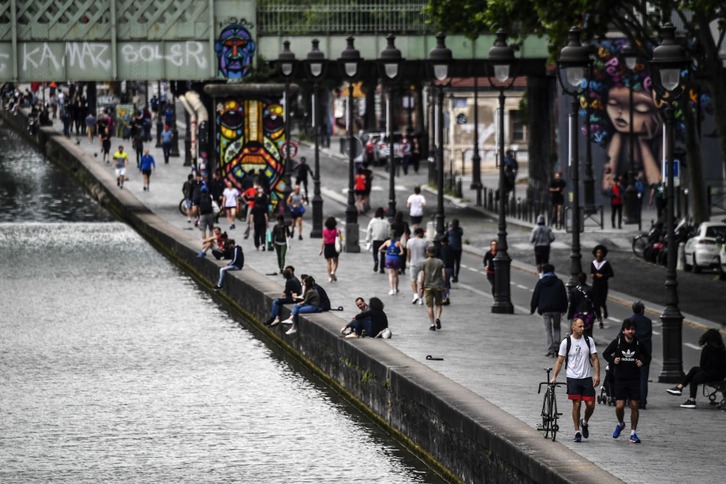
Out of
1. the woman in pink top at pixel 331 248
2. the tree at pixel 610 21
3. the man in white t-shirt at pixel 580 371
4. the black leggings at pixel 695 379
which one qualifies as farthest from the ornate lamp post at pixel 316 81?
the man in white t-shirt at pixel 580 371

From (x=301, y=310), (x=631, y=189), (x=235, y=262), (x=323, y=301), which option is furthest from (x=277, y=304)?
(x=631, y=189)

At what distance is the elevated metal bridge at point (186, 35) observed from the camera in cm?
5456

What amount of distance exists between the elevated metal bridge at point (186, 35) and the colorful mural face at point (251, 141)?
140cm

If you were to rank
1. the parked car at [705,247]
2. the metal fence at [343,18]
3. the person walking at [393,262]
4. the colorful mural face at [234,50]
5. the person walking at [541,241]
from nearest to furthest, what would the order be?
1. the person walking at [393,262]
2. the person walking at [541,241]
3. the parked car at [705,247]
4. the colorful mural face at [234,50]
5. the metal fence at [343,18]

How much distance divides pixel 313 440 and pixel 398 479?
3.21 m

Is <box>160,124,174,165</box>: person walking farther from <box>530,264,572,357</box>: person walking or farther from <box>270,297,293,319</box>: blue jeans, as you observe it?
<box>530,264,572,357</box>: person walking

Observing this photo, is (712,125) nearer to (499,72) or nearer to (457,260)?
(457,260)

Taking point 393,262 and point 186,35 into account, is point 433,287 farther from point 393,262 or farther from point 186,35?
point 186,35

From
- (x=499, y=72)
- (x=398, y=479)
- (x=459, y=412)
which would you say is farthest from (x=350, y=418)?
(x=499, y=72)

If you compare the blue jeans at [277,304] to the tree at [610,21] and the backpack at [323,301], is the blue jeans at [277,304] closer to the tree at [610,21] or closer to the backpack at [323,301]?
the backpack at [323,301]

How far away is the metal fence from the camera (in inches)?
2229

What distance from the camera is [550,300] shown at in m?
28.3

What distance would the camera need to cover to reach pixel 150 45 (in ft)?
182

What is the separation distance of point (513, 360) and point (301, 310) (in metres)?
6.03
